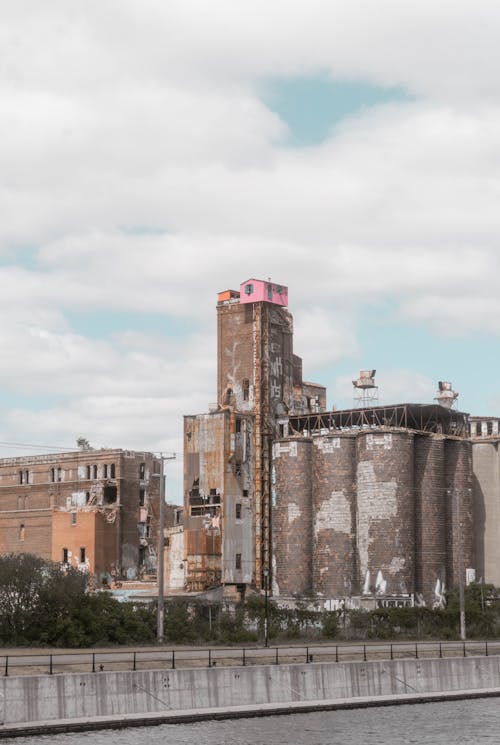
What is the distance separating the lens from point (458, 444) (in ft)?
343

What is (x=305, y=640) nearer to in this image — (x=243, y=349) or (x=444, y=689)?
(x=444, y=689)

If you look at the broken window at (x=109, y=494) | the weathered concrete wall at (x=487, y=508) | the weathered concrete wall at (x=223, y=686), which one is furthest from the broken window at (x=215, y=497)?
the weathered concrete wall at (x=223, y=686)

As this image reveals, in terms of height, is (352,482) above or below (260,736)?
above

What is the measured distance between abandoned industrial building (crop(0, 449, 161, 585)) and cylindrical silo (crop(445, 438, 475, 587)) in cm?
3301

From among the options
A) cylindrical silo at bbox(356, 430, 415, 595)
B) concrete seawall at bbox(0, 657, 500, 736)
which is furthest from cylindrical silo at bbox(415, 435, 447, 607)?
concrete seawall at bbox(0, 657, 500, 736)

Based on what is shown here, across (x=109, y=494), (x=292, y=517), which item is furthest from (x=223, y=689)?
(x=109, y=494)

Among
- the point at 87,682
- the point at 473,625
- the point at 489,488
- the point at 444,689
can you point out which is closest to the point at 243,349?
the point at 489,488

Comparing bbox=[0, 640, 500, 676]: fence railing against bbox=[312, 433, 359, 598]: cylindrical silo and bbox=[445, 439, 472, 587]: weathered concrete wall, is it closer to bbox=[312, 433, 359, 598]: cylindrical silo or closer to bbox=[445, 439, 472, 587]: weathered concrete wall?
bbox=[312, 433, 359, 598]: cylindrical silo

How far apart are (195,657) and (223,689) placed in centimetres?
803

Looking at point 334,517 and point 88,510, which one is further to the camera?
point 88,510

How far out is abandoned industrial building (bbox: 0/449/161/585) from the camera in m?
119

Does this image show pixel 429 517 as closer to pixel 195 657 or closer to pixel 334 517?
→ pixel 334 517

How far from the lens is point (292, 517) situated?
105 m

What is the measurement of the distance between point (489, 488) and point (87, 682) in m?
72.2
